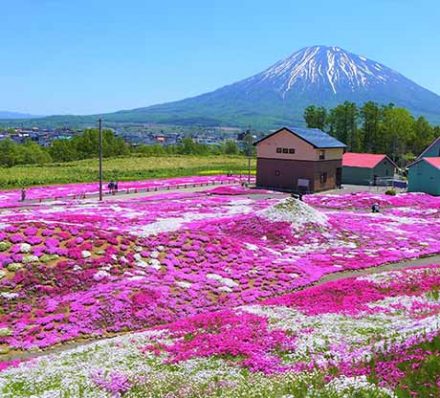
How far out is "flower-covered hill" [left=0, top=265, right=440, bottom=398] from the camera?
→ 13141mm

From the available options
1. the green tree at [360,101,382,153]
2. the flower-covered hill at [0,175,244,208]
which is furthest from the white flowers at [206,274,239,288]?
the green tree at [360,101,382,153]

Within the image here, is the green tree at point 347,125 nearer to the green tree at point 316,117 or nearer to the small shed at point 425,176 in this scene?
the green tree at point 316,117

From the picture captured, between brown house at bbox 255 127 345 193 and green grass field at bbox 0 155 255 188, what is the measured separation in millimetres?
24214

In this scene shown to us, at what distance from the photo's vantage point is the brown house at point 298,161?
78375mm

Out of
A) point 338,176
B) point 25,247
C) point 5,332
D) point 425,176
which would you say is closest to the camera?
point 5,332

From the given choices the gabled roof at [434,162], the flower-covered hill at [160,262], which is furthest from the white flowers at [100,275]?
the gabled roof at [434,162]

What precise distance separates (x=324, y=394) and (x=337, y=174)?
245 ft

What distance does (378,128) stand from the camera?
135750 mm

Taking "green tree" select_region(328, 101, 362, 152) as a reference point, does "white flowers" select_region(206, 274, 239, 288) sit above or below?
below

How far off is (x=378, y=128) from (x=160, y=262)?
117 metres

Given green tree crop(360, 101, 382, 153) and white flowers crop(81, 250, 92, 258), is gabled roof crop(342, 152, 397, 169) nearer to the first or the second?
green tree crop(360, 101, 382, 153)

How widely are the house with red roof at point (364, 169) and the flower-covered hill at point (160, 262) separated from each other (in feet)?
137

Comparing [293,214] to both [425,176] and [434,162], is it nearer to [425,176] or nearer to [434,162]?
[425,176]

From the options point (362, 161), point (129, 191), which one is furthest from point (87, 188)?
point (362, 161)
